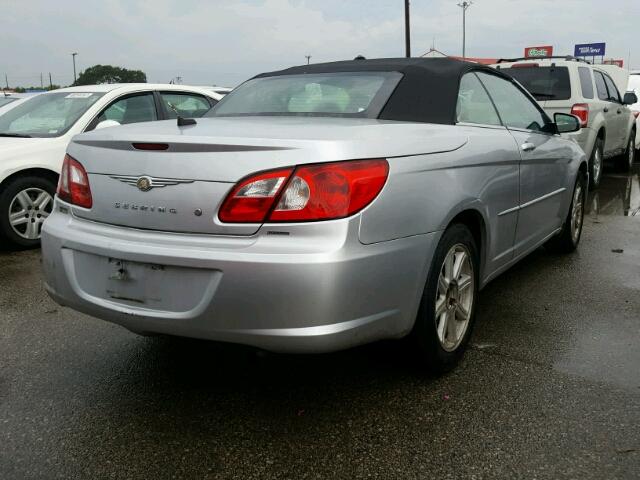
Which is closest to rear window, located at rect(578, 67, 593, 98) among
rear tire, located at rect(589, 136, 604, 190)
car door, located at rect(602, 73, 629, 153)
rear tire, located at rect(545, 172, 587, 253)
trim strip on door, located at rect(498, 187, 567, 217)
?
rear tire, located at rect(589, 136, 604, 190)

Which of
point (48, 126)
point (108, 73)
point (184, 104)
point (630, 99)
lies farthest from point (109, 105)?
point (108, 73)

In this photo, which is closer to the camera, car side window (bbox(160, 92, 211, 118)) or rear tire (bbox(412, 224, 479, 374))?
rear tire (bbox(412, 224, 479, 374))

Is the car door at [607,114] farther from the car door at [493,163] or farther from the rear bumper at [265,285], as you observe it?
the rear bumper at [265,285]

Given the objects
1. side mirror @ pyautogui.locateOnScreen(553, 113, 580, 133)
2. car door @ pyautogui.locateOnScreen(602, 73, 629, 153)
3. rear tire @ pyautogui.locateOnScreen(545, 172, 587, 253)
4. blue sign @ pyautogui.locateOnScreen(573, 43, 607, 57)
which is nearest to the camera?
side mirror @ pyautogui.locateOnScreen(553, 113, 580, 133)

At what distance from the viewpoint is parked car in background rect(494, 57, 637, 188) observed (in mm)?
8336

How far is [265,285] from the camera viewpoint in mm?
2291

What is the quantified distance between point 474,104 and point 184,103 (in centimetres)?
438

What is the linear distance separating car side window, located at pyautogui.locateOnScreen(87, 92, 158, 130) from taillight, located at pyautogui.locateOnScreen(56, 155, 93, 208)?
137 inches

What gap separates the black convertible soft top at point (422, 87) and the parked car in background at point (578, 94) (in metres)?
5.16

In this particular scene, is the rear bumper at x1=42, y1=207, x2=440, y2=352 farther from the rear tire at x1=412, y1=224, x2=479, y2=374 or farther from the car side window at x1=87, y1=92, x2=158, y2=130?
the car side window at x1=87, y1=92, x2=158, y2=130

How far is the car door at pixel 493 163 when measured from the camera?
3296mm

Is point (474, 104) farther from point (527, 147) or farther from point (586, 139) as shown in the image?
point (586, 139)

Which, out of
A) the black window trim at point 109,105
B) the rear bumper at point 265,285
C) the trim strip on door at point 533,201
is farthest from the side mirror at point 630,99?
the rear bumper at point 265,285

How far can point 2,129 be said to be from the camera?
646 cm
